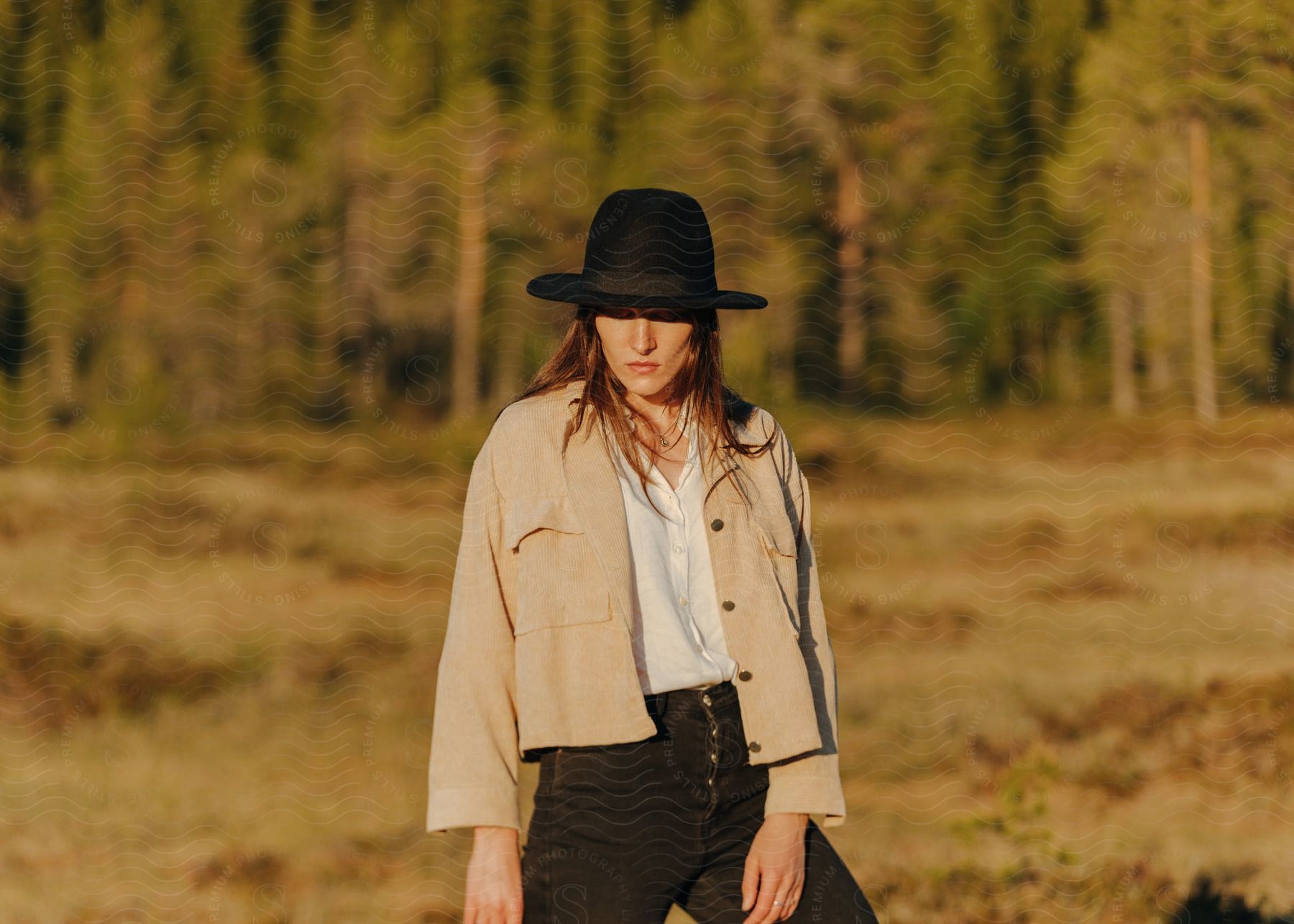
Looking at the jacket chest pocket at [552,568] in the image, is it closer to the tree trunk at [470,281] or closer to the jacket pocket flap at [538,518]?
the jacket pocket flap at [538,518]

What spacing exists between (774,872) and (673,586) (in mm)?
374

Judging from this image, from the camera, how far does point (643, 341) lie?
1.78 meters

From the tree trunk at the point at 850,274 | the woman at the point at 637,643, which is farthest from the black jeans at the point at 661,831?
the tree trunk at the point at 850,274

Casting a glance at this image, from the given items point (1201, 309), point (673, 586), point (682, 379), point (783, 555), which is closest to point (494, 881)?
point (673, 586)

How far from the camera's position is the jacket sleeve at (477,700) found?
1.65 metres

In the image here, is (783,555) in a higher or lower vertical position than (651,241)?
lower

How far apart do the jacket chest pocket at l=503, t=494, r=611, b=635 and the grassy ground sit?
7.64 feet

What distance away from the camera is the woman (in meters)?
1.65

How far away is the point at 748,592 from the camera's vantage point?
1742 mm

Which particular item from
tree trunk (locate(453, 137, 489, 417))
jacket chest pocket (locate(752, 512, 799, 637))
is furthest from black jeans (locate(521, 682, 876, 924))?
tree trunk (locate(453, 137, 489, 417))

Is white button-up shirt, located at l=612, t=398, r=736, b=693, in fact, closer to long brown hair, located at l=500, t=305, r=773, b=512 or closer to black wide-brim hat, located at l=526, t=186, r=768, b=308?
long brown hair, located at l=500, t=305, r=773, b=512

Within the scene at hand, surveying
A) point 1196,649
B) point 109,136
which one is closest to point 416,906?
point 1196,649

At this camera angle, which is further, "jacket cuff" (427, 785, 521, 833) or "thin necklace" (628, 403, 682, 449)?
"thin necklace" (628, 403, 682, 449)

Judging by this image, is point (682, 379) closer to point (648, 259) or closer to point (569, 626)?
point (648, 259)
